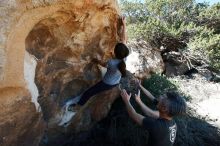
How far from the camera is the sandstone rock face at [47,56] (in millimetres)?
4418

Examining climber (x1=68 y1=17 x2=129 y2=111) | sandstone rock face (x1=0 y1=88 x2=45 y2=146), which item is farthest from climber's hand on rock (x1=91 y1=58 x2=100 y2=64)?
sandstone rock face (x1=0 y1=88 x2=45 y2=146)

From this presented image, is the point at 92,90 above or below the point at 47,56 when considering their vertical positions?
below

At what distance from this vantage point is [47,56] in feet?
18.0

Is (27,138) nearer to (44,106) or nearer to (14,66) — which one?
(44,106)

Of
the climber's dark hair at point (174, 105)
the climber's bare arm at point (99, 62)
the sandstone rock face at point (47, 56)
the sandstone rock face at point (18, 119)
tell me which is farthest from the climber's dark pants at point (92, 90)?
the climber's dark hair at point (174, 105)

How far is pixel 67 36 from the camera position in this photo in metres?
5.70

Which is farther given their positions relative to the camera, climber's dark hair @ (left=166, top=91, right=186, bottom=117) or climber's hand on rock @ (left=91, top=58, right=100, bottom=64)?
climber's hand on rock @ (left=91, top=58, right=100, bottom=64)

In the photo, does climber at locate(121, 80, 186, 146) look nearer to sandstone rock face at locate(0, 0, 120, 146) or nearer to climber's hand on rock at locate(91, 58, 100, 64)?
sandstone rock face at locate(0, 0, 120, 146)

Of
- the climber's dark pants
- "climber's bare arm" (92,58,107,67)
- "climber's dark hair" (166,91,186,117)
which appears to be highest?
"climber's bare arm" (92,58,107,67)

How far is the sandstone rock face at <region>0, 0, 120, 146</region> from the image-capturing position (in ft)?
14.5

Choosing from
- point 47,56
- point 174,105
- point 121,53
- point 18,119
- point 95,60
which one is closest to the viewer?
point 174,105

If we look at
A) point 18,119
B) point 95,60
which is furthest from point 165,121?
point 95,60

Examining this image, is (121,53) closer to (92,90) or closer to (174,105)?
(92,90)

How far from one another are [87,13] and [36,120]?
60.9 inches
